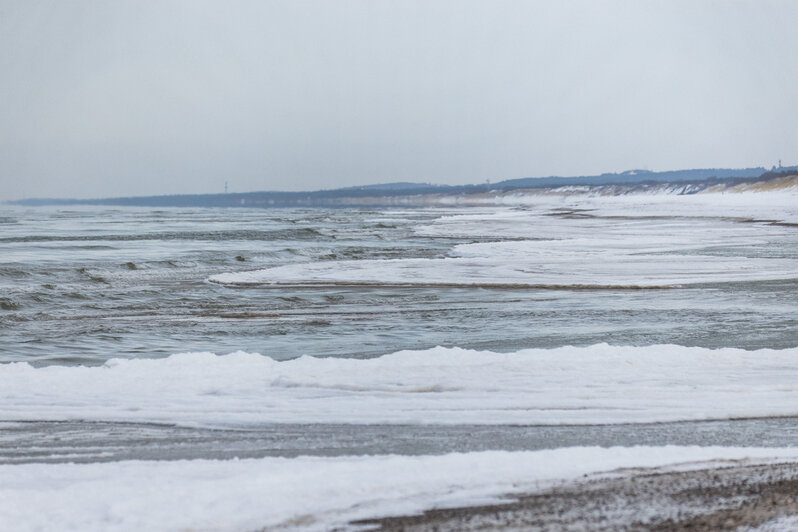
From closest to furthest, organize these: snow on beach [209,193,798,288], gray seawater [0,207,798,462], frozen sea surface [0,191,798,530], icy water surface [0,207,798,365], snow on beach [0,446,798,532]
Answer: snow on beach [0,446,798,532] → frozen sea surface [0,191,798,530] → gray seawater [0,207,798,462] → icy water surface [0,207,798,365] → snow on beach [209,193,798,288]

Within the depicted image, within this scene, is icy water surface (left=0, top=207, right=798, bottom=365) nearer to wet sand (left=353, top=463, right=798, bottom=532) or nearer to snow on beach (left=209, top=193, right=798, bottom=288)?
snow on beach (left=209, top=193, right=798, bottom=288)

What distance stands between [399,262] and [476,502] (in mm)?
20148

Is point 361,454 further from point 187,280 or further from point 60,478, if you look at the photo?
point 187,280

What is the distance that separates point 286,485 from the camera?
16.6 ft

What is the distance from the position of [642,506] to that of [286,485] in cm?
195

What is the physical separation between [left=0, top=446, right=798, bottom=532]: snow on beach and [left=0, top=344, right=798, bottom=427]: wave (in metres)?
1.26

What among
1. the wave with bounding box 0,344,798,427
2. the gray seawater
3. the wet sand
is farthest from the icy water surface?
the wet sand

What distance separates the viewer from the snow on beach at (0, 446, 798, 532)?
181 inches

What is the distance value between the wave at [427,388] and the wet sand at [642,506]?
171 cm

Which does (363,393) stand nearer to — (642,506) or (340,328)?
(642,506)

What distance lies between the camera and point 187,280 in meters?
21.9

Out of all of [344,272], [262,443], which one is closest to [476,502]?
[262,443]

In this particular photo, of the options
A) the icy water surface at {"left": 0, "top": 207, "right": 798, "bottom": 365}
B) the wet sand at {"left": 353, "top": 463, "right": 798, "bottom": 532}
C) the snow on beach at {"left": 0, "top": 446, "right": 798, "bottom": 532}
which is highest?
the wet sand at {"left": 353, "top": 463, "right": 798, "bottom": 532}

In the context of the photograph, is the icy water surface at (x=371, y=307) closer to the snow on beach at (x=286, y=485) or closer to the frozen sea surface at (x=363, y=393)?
the frozen sea surface at (x=363, y=393)
